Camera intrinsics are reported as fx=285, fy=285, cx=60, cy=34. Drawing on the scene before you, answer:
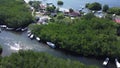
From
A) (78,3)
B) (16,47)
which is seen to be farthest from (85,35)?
(78,3)

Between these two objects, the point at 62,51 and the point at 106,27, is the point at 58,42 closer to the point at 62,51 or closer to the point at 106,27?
the point at 62,51

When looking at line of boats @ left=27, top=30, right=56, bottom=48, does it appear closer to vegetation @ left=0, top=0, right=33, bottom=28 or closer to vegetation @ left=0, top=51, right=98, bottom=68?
vegetation @ left=0, top=0, right=33, bottom=28

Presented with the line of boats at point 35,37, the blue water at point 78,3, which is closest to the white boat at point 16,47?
the line of boats at point 35,37

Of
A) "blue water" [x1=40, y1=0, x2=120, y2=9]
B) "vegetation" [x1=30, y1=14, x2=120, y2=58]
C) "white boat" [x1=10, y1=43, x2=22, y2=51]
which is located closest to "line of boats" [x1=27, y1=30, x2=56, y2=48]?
"vegetation" [x1=30, y1=14, x2=120, y2=58]

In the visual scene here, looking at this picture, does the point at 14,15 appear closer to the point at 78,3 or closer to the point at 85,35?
the point at 85,35

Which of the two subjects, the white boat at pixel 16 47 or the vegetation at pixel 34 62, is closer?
the vegetation at pixel 34 62

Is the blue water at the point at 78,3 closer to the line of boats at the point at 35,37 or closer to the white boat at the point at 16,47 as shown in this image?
the line of boats at the point at 35,37
